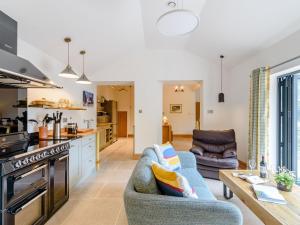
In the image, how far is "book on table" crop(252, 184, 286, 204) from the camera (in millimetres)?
1997

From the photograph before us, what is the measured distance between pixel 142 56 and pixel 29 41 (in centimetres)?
307

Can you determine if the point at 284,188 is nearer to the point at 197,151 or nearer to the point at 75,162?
the point at 197,151

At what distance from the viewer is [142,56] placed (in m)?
5.78

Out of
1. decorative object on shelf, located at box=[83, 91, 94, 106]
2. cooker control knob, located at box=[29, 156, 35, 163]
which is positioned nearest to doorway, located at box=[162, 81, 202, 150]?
decorative object on shelf, located at box=[83, 91, 94, 106]

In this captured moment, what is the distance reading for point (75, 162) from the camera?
3.45 m

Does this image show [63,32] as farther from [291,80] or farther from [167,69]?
[291,80]

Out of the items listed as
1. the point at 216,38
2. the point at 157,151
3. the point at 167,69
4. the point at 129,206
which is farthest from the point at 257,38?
the point at 129,206

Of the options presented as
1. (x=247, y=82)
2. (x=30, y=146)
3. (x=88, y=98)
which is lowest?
(x=30, y=146)

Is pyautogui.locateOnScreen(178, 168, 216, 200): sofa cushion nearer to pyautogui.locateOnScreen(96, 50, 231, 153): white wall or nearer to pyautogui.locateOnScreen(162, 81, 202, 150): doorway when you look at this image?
pyautogui.locateOnScreen(96, 50, 231, 153): white wall

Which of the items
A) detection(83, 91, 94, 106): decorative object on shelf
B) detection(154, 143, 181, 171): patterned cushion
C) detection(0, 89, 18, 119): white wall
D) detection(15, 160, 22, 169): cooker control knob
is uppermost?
detection(83, 91, 94, 106): decorative object on shelf

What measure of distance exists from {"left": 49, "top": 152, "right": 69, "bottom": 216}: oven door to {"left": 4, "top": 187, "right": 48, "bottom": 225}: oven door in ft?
0.56

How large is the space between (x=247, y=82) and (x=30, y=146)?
15.0ft

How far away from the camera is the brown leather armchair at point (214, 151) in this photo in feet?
12.7

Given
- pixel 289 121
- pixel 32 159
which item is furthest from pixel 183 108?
pixel 32 159
